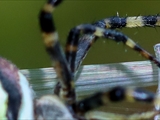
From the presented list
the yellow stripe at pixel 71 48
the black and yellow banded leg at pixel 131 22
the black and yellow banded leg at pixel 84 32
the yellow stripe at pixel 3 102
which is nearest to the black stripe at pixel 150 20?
the black and yellow banded leg at pixel 131 22

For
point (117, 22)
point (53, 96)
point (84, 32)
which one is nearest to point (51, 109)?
point (53, 96)

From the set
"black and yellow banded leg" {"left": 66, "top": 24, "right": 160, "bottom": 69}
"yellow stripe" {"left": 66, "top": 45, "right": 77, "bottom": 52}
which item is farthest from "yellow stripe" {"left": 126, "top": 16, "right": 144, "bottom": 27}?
"yellow stripe" {"left": 66, "top": 45, "right": 77, "bottom": 52}

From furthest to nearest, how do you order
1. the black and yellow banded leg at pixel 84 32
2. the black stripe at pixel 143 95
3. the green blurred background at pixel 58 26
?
1. the green blurred background at pixel 58 26
2. the black and yellow banded leg at pixel 84 32
3. the black stripe at pixel 143 95

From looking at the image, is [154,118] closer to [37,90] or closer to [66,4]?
[37,90]

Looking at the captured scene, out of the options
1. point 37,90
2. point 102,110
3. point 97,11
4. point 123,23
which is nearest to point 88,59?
point 97,11

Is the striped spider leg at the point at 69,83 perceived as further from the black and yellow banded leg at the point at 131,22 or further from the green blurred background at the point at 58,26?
the green blurred background at the point at 58,26
